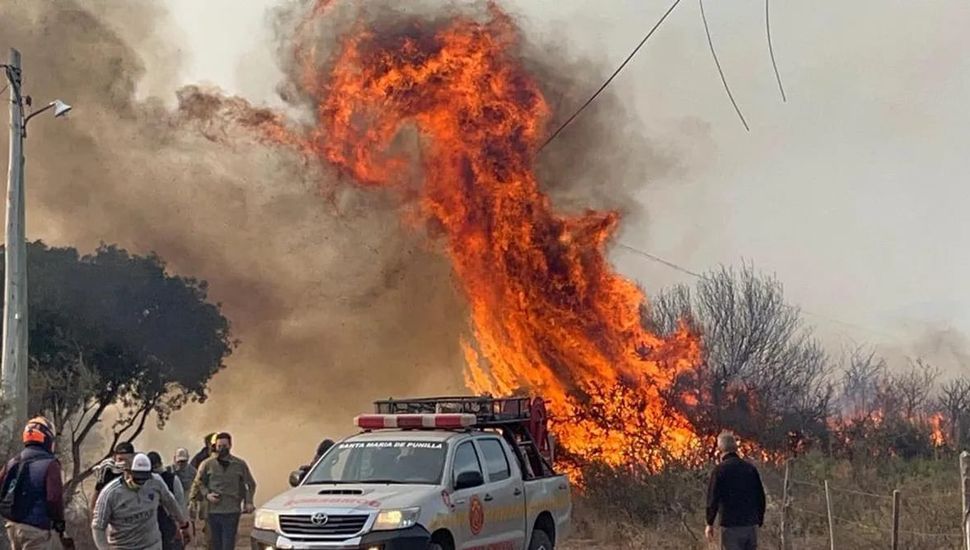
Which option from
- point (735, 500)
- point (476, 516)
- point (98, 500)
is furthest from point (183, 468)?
point (735, 500)

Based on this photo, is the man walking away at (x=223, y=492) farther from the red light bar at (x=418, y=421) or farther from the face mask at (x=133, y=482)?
the face mask at (x=133, y=482)

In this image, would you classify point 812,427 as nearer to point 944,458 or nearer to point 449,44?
point 944,458

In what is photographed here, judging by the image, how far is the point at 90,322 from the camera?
2402 centimetres

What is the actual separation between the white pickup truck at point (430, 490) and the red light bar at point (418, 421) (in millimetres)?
11

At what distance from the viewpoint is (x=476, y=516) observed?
10742 mm

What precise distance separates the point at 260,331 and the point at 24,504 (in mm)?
20765

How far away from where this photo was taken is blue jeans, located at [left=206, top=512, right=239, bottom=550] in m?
12.6

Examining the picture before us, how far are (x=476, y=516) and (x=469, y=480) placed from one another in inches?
14.6

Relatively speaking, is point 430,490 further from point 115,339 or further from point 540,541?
point 115,339

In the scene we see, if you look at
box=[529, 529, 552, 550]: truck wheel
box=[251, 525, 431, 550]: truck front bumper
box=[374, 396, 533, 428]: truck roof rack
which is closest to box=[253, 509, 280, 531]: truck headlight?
box=[251, 525, 431, 550]: truck front bumper

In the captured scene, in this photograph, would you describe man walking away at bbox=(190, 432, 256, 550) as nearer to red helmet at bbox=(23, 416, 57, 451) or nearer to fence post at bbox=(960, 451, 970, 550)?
red helmet at bbox=(23, 416, 57, 451)

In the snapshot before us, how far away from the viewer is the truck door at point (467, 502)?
10.4 meters

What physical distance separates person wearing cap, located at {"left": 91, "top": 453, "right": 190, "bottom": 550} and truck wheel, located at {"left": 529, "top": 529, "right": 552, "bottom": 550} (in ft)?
16.0

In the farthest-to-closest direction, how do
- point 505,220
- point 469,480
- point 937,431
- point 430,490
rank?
point 937,431 < point 505,220 < point 469,480 < point 430,490
